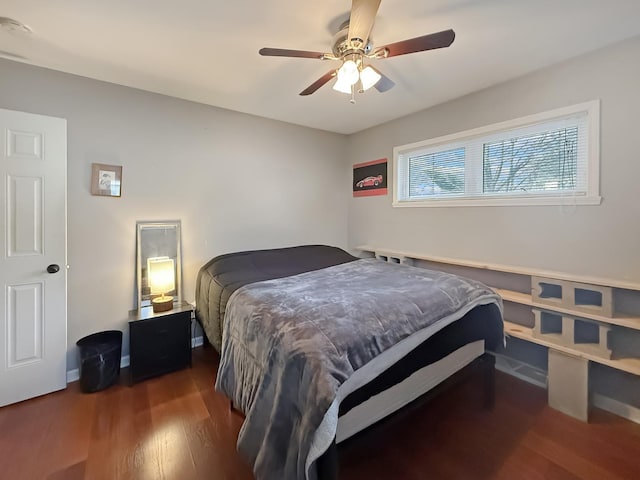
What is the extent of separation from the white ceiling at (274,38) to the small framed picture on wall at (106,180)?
0.72 m

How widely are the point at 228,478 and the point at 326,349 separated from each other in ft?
3.19

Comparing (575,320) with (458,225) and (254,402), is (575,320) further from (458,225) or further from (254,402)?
(254,402)

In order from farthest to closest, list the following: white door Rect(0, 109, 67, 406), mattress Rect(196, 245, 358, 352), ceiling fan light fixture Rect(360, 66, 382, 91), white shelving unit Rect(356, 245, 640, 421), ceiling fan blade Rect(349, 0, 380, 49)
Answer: mattress Rect(196, 245, 358, 352) → white door Rect(0, 109, 67, 406) → white shelving unit Rect(356, 245, 640, 421) → ceiling fan light fixture Rect(360, 66, 382, 91) → ceiling fan blade Rect(349, 0, 380, 49)

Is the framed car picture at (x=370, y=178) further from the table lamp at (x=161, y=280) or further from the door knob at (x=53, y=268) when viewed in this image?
the door knob at (x=53, y=268)

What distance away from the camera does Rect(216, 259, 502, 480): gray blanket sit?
3.69ft

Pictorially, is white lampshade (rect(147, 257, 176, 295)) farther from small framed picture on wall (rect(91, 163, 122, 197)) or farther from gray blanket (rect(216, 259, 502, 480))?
gray blanket (rect(216, 259, 502, 480))

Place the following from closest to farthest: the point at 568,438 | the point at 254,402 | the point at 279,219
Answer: the point at 254,402, the point at 568,438, the point at 279,219

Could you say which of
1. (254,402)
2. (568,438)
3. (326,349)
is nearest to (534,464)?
(568,438)

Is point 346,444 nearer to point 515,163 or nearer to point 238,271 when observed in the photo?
point 238,271

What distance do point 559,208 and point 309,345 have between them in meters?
2.20

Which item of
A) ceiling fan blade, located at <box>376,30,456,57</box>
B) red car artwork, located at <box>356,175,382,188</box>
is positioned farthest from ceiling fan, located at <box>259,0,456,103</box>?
red car artwork, located at <box>356,175,382,188</box>

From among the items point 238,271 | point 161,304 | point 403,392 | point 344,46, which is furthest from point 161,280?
point 344,46

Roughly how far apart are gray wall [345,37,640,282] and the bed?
2.25ft

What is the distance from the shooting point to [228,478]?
1.51m
